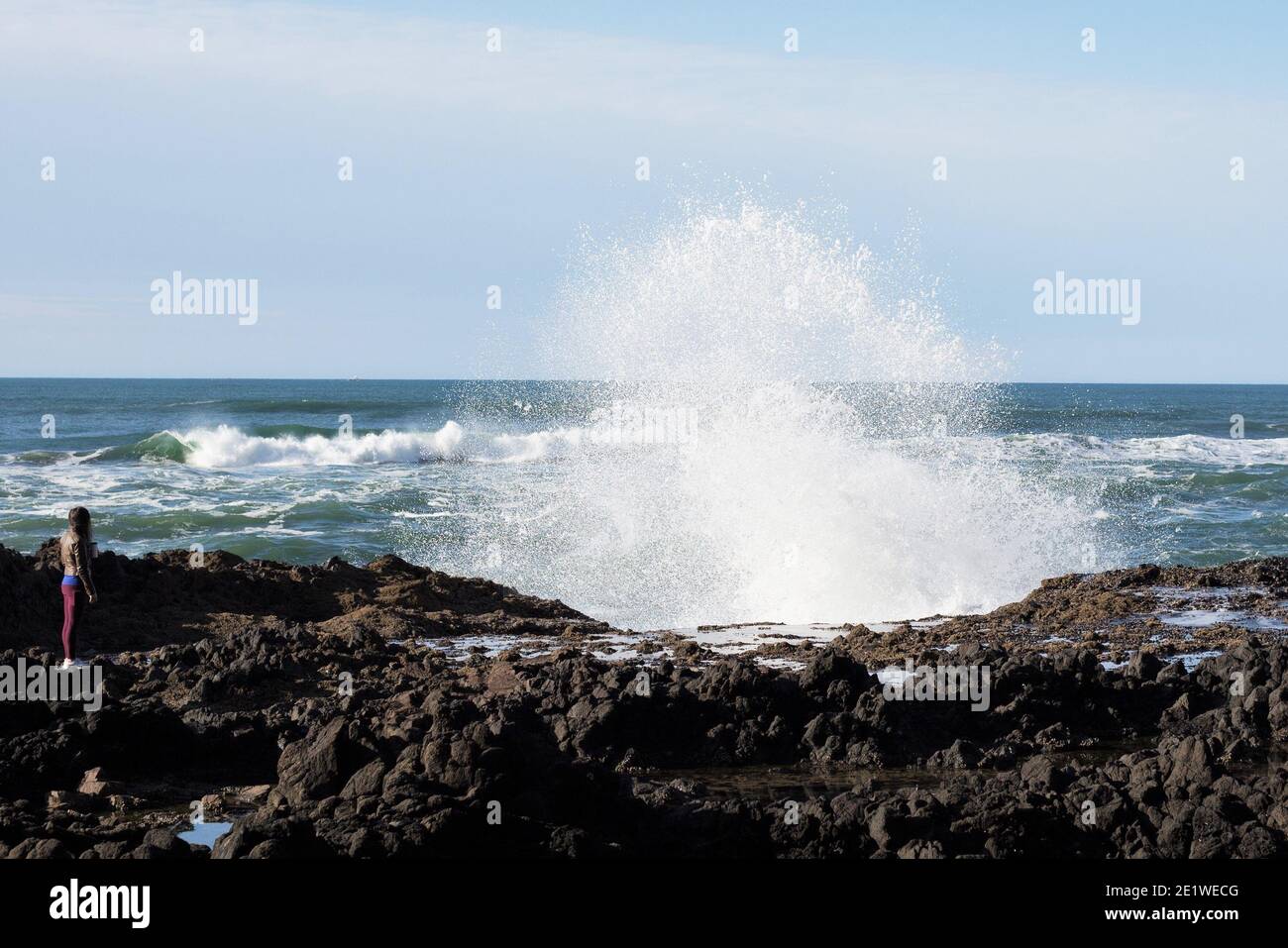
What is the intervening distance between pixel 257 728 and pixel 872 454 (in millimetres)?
11419

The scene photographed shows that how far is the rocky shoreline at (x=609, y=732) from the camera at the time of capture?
613cm

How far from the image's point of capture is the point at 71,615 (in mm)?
10586

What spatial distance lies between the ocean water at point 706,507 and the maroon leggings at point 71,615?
609 cm

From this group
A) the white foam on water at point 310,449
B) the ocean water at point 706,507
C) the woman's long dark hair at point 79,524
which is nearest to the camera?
Result: the woman's long dark hair at point 79,524

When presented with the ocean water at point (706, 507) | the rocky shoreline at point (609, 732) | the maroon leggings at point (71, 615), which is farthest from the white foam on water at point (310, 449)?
the maroon leggings at point (71, 615)

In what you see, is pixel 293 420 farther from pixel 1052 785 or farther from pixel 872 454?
pixel 1052 785

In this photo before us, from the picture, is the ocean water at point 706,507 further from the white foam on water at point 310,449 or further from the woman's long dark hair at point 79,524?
the woman's long dark hair at point 79,524

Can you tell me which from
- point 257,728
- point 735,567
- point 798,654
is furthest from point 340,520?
point 257,728

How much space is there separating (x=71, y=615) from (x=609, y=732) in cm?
491
